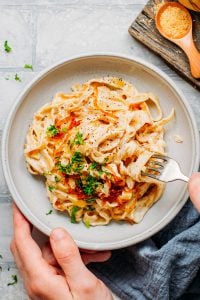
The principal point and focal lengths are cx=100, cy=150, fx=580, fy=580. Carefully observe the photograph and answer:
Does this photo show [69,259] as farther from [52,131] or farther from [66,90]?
[66,90]

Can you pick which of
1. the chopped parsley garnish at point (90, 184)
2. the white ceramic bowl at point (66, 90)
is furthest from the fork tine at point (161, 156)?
the chopped parsley garnish at point (90, 184)

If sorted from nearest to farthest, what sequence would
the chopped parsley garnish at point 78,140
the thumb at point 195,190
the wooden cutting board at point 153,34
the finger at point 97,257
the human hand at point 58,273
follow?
the thumb at point 195,190
the human hand at point 58,273
the chopped parsley garnish at point 78,140
the finger at point 97,257
the wooden cutting board at point 153,34

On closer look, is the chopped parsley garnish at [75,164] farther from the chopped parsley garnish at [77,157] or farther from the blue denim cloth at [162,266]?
the blue denim cloth at [162,266]

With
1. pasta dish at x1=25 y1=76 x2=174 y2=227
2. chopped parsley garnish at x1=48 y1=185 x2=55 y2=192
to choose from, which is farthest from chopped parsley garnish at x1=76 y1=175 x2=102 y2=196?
chopped parsley garnish at x1=48 y1=185 x2=55 y2=192

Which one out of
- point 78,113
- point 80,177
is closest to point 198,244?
point 80,177

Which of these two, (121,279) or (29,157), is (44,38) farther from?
(121,279)

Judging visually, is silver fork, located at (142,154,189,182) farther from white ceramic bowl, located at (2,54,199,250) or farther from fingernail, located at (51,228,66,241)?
fingernail, located at (51,228,66,241)
